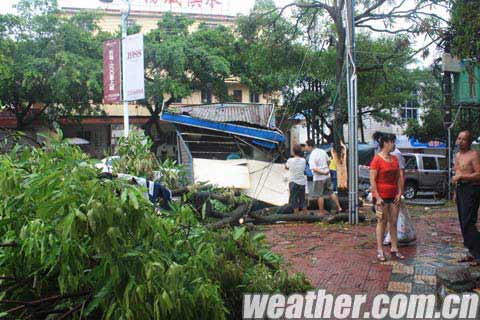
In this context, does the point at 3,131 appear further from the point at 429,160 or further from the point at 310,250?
the point at 429,160

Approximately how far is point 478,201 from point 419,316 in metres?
2.13

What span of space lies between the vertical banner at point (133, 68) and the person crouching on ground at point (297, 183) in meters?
4.17

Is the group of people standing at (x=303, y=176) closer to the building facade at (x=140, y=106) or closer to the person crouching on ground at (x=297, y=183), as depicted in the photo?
the person crouching on ground at (x=297, y=183)

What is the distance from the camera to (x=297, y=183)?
1056 centimetres

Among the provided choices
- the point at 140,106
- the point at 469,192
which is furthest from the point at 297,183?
the point at 140,106

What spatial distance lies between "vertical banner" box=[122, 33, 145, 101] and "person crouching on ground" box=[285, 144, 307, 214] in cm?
417

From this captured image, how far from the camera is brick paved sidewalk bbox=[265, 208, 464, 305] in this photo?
536cm

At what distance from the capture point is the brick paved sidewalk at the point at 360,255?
17.6 ft

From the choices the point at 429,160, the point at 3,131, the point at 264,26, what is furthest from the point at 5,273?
the point at 429,160

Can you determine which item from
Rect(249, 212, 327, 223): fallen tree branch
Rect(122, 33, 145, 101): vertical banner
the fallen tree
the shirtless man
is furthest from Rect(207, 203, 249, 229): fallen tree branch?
Rect(122, 33, 145, 101): vertical banner

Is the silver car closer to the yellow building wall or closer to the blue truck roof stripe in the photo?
the blue truck roof stripe

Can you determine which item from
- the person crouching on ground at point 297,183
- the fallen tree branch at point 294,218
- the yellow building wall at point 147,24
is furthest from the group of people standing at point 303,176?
the yellow building wall at point 147,24

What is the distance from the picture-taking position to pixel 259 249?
4.38m

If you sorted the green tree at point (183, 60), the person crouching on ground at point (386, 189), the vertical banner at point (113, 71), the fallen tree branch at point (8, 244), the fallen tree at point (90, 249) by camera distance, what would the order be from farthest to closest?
the green tree at point (183, 60)
the vertical banner at point (113, 71)
the person crouching on ground at point (386, 189)
the fallen tree branch at point (8, 244)
the fallen tree at point (90, 249)
